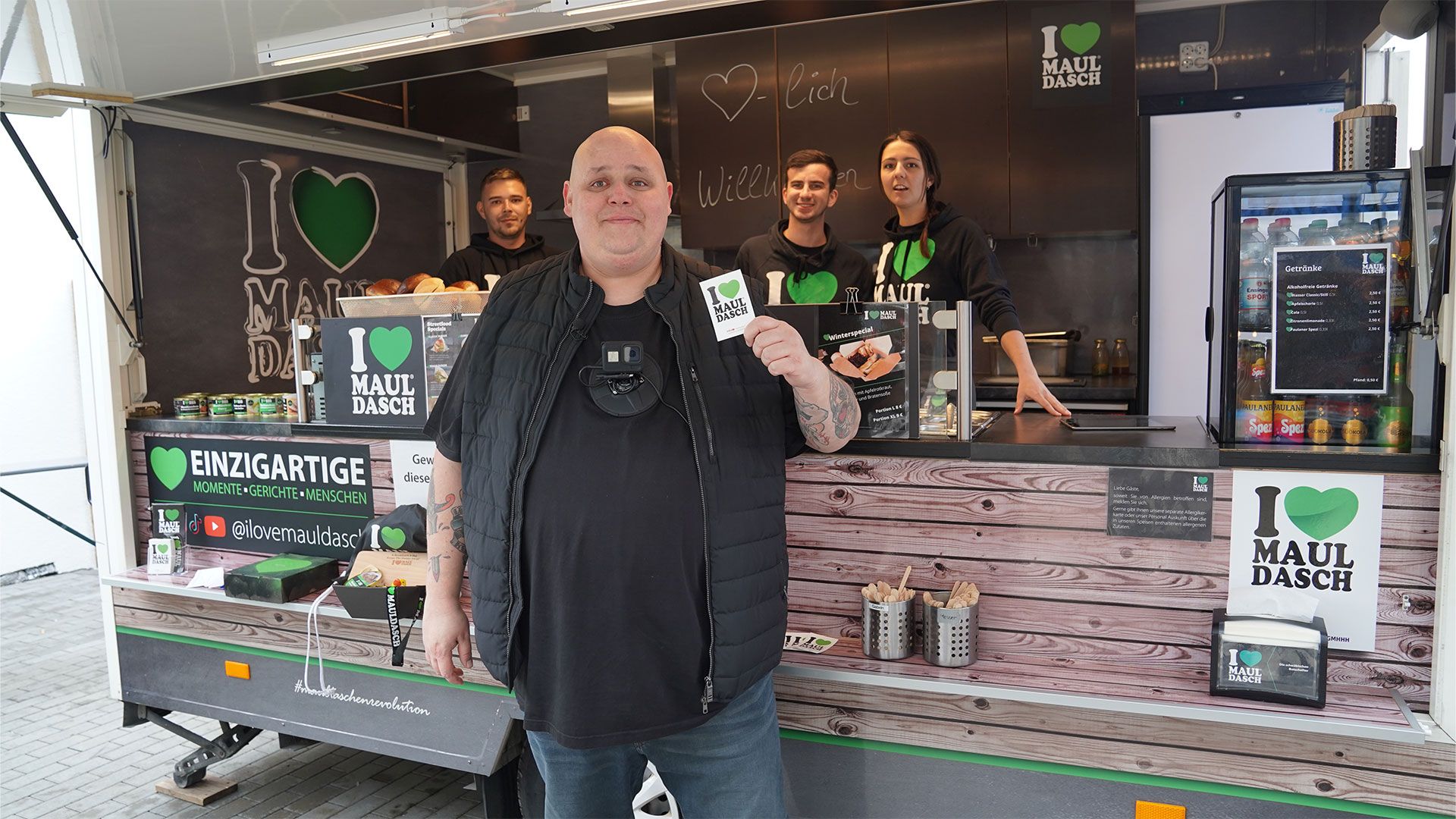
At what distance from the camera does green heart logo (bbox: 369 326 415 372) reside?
10.1 ft

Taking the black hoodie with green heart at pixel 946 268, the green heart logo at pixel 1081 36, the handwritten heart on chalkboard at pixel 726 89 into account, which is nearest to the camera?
the black hoodie with green heart at pixel 946 268

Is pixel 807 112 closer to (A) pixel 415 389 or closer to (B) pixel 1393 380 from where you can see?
(A) pixel 415 389

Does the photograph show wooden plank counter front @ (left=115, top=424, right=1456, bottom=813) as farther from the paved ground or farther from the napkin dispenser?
the paved ground

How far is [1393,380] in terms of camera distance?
207 centimetres

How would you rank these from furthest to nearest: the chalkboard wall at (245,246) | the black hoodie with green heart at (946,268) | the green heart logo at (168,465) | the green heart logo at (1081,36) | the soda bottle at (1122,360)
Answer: the soda bottle at (1122,360)
the green heart logo at (1081,36)
the chalkboard wall at (245,246)
the green heart logo at (168,465)
the black hoodie with green heart at (946,268)

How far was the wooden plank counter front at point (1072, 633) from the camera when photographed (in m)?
1.99

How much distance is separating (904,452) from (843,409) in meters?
0.42

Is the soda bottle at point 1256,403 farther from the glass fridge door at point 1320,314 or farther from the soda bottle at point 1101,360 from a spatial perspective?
the soda bottle at point 1101,360

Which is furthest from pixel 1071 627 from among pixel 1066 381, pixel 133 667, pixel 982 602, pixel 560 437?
pixel 133 667

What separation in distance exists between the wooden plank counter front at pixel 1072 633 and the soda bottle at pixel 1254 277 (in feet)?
1.15

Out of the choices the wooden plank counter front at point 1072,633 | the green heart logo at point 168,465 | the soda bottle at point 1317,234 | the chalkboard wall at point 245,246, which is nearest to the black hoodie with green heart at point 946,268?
the wooden plank counter front at point 1072,633

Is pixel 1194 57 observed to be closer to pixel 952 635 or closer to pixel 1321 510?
pixel 1321 510

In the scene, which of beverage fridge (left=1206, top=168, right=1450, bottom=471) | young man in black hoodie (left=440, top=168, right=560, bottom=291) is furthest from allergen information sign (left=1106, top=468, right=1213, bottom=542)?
young man in black hoodie (left=440, top=168, right=560, bottom=291)

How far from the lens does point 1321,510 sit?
2.04m
